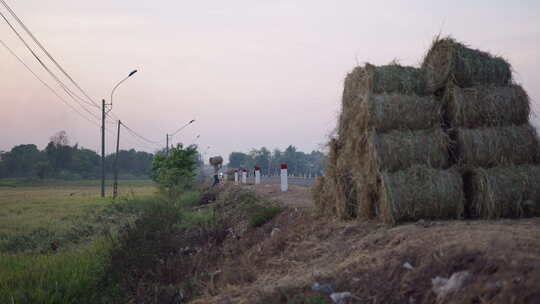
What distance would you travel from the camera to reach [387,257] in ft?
16.1

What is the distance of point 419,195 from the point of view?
686cm

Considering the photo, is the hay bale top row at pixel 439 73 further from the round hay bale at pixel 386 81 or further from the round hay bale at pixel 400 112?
the round hay bale at pixel 400 112

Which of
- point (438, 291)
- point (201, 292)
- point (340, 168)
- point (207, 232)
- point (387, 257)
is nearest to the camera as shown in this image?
point (438, 291)

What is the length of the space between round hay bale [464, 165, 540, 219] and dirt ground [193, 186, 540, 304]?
39cm

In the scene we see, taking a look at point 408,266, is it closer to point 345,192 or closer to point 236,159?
point 345,192

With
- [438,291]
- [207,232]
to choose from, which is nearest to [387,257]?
[438,291]

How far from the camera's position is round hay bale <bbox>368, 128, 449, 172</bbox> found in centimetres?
717

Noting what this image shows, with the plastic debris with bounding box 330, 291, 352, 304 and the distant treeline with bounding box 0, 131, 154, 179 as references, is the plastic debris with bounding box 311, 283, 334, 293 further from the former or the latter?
the distant treeline with bounding box 0, 131, 154, 179

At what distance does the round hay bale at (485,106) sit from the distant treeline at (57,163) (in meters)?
81.9

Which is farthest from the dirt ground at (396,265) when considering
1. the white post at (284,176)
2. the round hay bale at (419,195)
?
the white post at (284,176)

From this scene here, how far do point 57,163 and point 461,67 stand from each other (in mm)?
92539

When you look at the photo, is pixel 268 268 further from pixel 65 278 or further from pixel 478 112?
pixel 478 112

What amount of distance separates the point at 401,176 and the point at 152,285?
4.17 m

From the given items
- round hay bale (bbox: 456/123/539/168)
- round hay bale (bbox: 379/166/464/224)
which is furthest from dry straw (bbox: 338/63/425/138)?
round hay bale (bbox: 379/166/464/224)
